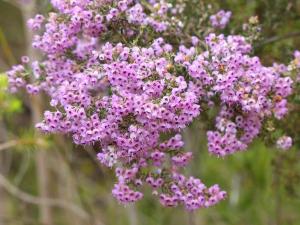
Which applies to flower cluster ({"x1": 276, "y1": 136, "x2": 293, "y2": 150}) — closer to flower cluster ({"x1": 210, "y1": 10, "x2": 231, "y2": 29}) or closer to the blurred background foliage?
the blurred background foliage

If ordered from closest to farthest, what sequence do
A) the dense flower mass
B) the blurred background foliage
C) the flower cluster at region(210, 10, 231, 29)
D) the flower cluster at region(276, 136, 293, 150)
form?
the dense flower mass
the flower cluster at region(276, 136, 293, 150)
the flower cluster at region(210, 10, 231, 29)
the blurred background foliage

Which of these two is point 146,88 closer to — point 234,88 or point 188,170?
point 234,88

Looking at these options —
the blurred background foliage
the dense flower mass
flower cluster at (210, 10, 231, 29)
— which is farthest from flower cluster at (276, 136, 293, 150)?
flower cluster at (210, 10, 231, 29)

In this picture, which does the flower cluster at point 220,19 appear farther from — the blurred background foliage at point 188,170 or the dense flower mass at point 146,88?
the blurred background foliage at point 188,170

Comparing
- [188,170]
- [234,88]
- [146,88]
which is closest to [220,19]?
[234,88]

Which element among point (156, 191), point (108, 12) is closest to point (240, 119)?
point (156, 191)

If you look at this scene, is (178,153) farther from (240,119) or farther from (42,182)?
(42,182)

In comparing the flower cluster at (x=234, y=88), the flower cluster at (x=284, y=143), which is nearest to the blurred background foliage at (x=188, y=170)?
the flower cluster at (x=284, y=143)
